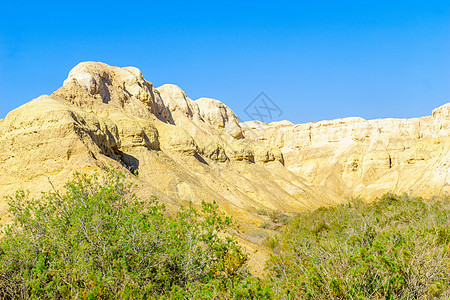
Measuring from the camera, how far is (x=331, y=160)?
7425 cm

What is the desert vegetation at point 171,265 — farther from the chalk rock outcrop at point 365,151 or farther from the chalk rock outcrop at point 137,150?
the chalk rock outcrop at point 365,151

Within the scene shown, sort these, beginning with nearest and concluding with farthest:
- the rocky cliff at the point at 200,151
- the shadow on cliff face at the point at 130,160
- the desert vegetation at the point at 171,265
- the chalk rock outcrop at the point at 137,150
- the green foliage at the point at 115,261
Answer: the desert vegetation at the point at 171,265, the green foliage at the point at 115,261, the chalk rock outcrop at the point at 137,150, the rocky cliff at the point at 200,151, the shadow on cliff face at the point at 130,160

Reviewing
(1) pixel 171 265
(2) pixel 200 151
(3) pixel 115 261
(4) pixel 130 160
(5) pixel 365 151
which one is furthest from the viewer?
(5) pixel 365 151

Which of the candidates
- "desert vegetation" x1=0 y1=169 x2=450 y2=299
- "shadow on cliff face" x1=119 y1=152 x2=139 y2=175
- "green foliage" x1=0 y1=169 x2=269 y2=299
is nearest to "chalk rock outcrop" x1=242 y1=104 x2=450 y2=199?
"shadow on cliff face" x1=119 y1=152 x2=139 y2=175

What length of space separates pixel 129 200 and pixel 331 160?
67.0 m

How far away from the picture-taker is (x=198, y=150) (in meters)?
48.8

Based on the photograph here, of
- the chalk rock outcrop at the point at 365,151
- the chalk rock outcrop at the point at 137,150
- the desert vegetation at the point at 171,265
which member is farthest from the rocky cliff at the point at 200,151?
the desert vegetation at the point at 171,265

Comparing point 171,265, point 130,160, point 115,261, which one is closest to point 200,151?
point 130,160

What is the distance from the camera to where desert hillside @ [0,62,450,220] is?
90.4 feet

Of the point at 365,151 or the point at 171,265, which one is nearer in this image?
the point at 171,265

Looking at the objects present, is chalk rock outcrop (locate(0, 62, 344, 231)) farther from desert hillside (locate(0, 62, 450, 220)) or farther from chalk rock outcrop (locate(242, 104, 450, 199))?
chalk rock outcrop (locate(242, 104, 450, 199))

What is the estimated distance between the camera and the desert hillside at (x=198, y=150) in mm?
27562

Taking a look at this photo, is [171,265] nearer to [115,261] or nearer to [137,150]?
[115,261]

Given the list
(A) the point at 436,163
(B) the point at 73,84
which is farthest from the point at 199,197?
(A) the point at 436,163
